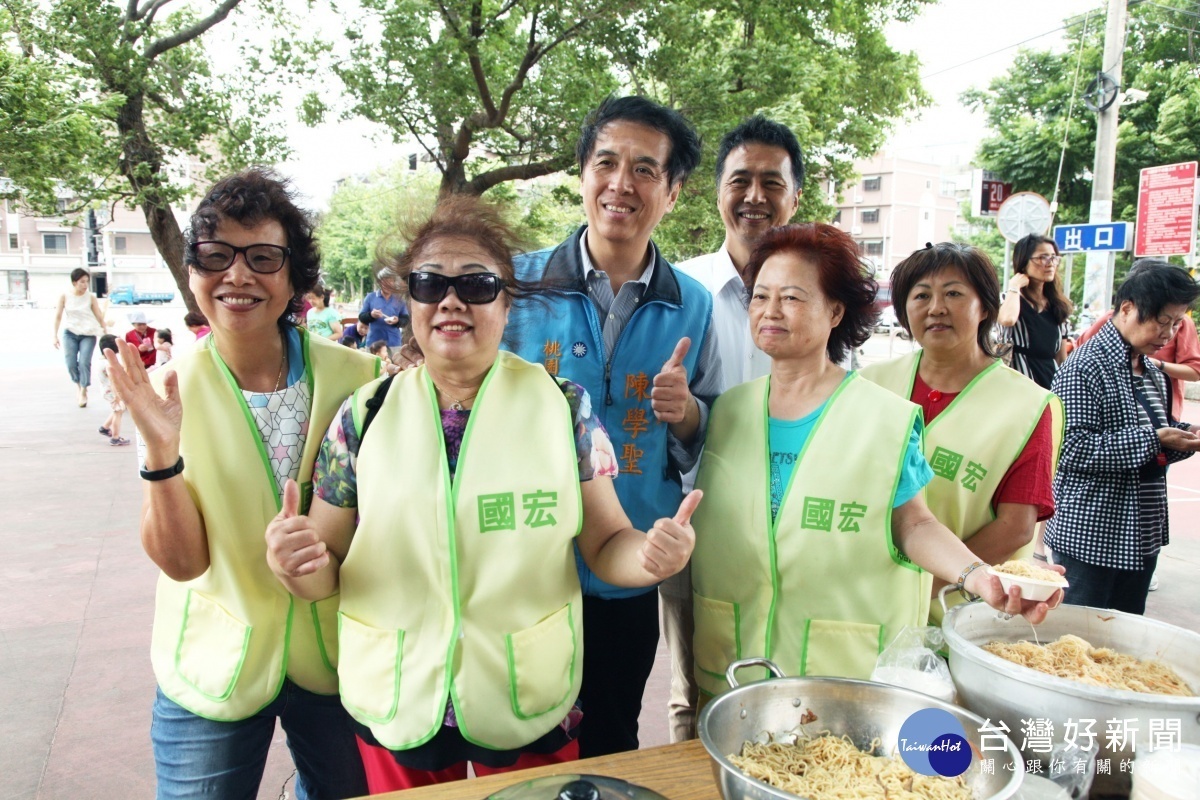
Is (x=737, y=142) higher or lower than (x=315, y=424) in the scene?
higher

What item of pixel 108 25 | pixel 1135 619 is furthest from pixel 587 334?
pixel 108 25

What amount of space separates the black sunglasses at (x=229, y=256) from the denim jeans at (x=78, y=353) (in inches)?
404

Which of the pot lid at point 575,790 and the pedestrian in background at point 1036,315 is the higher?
the pedestrian in background at point 1036,315

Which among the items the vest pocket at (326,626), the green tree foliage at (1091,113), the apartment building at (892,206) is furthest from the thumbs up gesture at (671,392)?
the apartment building at (892,206)

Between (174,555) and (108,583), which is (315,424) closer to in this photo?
(174,555)

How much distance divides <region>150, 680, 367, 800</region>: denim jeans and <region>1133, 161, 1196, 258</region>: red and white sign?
42.9 ft

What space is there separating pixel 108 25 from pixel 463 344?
7774 millimetres

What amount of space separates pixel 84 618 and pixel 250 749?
307cm

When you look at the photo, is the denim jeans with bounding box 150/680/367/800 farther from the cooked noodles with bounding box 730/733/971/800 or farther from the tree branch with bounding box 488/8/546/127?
the tree branch with bounding box 488/8/546/127

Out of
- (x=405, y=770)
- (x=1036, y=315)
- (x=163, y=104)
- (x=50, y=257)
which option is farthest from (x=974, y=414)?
(x=50, y=257)

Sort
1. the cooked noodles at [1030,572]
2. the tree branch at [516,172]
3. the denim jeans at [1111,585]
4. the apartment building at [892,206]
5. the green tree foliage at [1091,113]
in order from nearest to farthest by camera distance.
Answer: the cooked noodles at [1030,572]
the denim jeans at [1111,585]
the tree branch at [516,172]
the green tree foliage at [1091,113]
the apartment building at [892,206]

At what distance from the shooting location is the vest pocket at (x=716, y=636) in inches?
75.7

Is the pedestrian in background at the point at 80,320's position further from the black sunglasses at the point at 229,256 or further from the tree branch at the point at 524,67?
the black sunglasses at the point at 229,256

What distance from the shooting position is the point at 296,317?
1995mm
